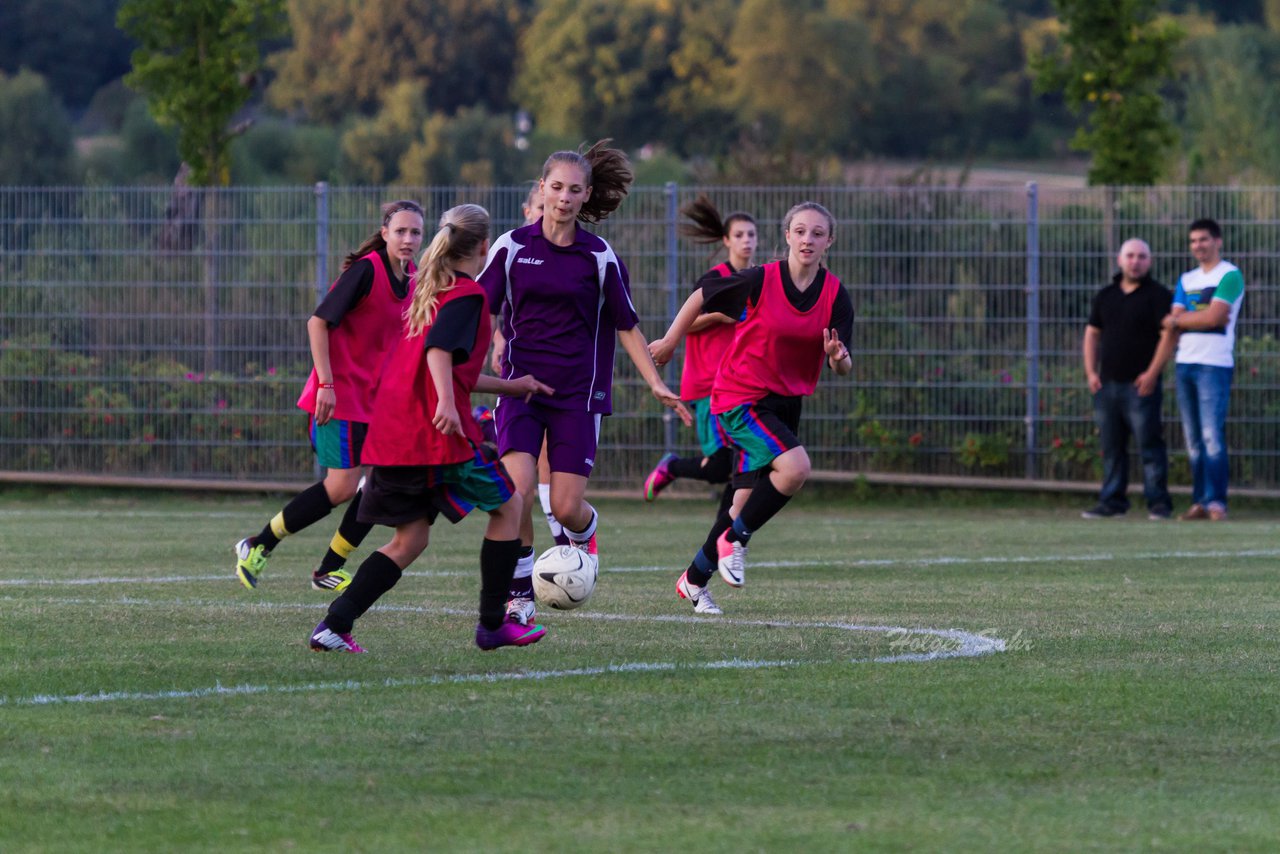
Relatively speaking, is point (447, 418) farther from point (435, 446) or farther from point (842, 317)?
point (842, 317)

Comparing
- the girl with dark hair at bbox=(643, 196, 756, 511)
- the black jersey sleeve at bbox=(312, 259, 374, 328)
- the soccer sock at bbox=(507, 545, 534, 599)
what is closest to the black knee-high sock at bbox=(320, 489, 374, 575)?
the black jersey sleeve at bbox=(312, 259, 374, 328)

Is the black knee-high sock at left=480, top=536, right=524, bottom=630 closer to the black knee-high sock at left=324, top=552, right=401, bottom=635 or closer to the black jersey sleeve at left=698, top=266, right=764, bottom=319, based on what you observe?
the black knee-high sock at left=324, top=552, right=401, bottom=635

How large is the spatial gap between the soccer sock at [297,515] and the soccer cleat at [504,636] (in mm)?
2308

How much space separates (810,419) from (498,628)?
976cm

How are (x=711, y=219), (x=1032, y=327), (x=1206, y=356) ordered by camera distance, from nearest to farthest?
(x=711, y=219), (x=1206, y=356), (x=1032, y=327)

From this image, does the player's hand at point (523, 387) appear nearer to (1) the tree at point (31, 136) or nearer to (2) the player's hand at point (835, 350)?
(2) the player's hand at point (835, 350)

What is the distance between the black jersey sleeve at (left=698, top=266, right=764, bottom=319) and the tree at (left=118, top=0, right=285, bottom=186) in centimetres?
1069

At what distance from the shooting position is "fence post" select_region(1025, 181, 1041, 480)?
1605 cm

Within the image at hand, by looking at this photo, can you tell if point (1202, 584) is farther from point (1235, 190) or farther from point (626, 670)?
point (1235, 190)

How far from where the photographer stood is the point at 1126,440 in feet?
50.1

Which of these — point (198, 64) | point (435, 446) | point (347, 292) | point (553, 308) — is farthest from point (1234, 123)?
point (435, 446)

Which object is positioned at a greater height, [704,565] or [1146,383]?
[1146,383]

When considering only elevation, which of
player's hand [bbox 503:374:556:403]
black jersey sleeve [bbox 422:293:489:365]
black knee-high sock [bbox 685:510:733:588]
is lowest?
black knee-high sock [bbox 685:510:733:588]

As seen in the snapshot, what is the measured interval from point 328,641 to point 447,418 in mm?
848
